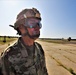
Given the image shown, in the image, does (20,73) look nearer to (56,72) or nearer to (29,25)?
(29,25)

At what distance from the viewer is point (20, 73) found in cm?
288

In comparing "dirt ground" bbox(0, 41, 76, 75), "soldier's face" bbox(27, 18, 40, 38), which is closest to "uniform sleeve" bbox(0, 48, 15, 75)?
"soldier's face" bbox(27, 18, 40, 38)

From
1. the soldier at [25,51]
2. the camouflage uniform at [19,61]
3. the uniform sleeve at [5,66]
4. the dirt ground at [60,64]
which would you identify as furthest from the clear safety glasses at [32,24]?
the dirt ground at [60,64]

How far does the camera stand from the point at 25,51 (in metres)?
2.93

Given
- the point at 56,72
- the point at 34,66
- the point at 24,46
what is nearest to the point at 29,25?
the point at 24,46

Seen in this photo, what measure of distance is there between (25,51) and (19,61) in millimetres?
164

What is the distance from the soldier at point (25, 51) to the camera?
2826mm

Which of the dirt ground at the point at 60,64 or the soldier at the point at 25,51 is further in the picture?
the dirt ground at the point at 60,64

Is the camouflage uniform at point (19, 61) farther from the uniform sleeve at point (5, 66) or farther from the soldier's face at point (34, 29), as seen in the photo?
the soldier's face at point (34, 29)

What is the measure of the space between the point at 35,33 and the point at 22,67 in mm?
496

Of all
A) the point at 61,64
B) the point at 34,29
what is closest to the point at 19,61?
the point at 34,29

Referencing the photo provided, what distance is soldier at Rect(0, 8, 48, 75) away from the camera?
283cm

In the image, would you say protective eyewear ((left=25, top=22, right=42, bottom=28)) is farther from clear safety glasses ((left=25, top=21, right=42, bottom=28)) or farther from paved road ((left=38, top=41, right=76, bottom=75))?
paved road ((left=38, top=41, right=76, bottom=75))

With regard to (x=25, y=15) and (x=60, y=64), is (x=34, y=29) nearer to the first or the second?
(x=25, y=15)
